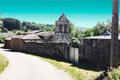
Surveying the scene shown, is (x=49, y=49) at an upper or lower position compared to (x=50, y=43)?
lower

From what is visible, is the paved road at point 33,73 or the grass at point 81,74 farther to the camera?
the paved road at point 33,73

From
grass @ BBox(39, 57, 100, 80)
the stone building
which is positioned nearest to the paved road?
grass @ BBox(39, 57, 100, 80)

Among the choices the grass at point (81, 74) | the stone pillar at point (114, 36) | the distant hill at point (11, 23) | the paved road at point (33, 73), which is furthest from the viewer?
the distant hill at point (11, 23)

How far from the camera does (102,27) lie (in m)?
101

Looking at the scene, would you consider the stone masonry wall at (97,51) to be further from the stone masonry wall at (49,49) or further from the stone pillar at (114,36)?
the stone pillar at (114,36)

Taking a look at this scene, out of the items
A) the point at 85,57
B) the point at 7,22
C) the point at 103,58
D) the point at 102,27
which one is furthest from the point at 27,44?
the point at 7,22

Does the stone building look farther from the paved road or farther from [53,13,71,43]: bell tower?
the paved road

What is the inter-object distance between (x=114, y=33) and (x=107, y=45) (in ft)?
39.6

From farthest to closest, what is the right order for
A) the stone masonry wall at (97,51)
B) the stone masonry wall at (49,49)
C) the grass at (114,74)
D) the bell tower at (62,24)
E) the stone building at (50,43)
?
the bell tower at (62,24) → the stone building at (50,43) → the stone masonry wall at (49,49) → the stone masonry wall at (97,51) → the grass at (114,74)

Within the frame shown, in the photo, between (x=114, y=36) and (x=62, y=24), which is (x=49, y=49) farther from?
(x=114, y=36)

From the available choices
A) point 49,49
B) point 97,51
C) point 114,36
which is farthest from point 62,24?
point 114,36

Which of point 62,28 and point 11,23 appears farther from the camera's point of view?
point 11,23

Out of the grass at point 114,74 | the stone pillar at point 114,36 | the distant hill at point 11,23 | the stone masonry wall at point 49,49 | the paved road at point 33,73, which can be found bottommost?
the paved road at point 33,73

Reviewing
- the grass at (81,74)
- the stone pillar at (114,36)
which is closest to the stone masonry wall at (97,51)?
the grass at (81,74)
